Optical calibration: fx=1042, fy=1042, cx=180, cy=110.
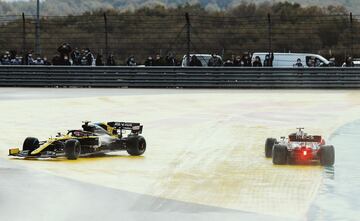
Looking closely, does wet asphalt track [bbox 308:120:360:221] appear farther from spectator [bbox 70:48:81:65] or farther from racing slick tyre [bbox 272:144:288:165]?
spectator [bbox 70:48:81:65]

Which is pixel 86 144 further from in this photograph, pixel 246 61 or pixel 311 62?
pixel 311 62

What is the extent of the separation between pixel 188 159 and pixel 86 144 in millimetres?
1491

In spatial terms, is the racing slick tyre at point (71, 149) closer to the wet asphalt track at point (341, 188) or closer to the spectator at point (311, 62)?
the wet asphalt track at point (341, 188)

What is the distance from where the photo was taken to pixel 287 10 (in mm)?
85750

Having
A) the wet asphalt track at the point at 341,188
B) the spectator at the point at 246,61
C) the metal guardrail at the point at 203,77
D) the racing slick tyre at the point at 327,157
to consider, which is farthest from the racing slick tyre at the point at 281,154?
the spectator at the point at 246,61

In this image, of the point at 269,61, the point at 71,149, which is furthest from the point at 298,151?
the point at 269,61

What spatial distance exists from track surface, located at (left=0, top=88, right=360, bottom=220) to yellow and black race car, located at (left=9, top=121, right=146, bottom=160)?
0.17 m

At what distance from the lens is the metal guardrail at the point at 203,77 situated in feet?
131

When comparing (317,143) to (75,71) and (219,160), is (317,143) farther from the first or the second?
(75,71)

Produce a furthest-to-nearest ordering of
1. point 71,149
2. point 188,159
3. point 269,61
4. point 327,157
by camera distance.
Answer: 1. point 269,61
2. point 188,159
3. point 71,149
4. point 327,157

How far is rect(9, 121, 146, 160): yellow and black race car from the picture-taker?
14.7 metres

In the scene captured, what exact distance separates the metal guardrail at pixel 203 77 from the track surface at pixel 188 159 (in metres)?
7.69

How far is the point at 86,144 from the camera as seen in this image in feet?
49.0

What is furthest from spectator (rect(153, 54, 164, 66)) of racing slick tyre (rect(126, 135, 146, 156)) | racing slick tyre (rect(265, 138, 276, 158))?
racing slick tyre (rect(265, 138, 276, 158))
